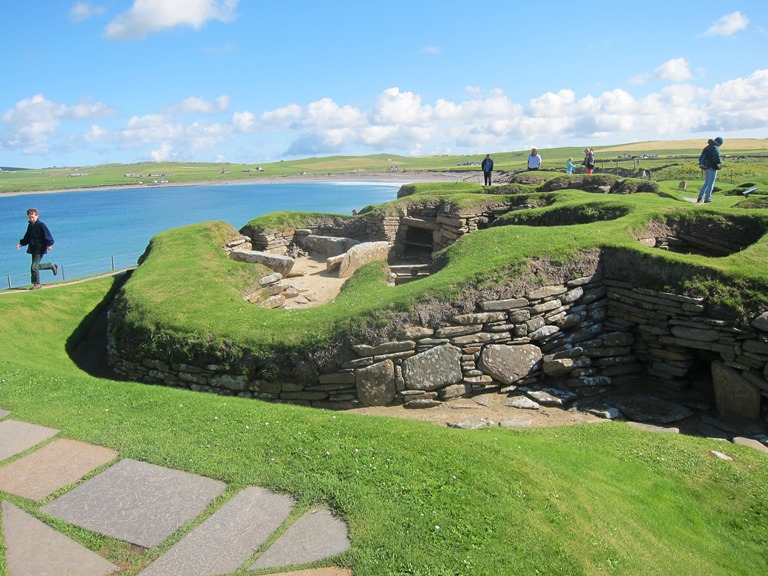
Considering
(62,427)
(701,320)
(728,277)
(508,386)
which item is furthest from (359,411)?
(728,277)

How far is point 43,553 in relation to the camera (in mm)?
4012

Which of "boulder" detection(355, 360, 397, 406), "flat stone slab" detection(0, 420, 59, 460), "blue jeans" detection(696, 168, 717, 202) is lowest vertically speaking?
"boulder" detection(355, 360, 397, 406)

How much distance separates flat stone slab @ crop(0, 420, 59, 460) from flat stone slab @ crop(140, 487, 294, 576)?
285 centimetres

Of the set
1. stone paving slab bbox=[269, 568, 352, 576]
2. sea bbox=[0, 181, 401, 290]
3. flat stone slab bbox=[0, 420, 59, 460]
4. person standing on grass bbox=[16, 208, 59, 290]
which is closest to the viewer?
stone paving slab bbox=[269, 568, 352, 576]

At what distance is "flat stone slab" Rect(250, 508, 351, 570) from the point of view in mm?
3938

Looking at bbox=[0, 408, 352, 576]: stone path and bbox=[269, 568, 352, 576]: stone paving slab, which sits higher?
bbox=[0, 408, 352, 576]: stone path

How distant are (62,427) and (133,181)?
221763 mm

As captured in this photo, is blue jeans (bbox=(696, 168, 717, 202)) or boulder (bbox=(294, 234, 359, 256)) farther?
boulder (bbox=(294, 234, 359, 256))

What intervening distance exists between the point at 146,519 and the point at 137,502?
309 mm

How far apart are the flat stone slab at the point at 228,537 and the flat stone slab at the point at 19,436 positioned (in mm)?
2847

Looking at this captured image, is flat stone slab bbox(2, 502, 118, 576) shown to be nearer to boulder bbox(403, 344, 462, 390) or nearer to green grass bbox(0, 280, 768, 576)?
green grass bbox(0, 280, 768, 576)

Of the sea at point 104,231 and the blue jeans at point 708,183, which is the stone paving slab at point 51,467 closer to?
the blue jeans at point 708,183

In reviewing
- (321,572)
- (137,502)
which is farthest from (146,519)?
(321,572)

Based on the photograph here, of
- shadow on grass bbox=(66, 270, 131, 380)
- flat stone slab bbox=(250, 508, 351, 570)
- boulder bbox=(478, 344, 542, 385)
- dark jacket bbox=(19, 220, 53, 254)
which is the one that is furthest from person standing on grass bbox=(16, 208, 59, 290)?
flat stone slab bbox=(250, 508, 351, 570)
